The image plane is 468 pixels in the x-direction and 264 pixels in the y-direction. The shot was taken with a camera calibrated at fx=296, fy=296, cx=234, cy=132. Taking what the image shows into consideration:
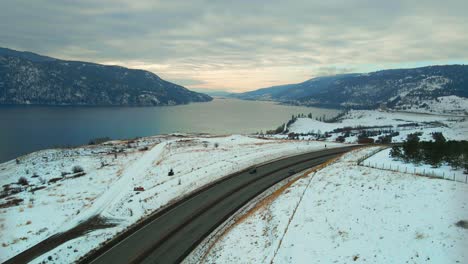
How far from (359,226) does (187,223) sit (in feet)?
44.4

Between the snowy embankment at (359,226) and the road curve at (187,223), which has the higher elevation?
the snowy embankment at (359,226)

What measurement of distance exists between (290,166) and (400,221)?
84.1ft

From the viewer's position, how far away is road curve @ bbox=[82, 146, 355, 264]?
Result: 20.2 metres

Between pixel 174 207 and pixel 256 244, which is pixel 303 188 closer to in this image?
pixel 256 244

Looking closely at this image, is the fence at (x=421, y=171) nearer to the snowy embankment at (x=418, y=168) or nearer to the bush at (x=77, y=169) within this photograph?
the snowy embankment at (x=418, y=168)

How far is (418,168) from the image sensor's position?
101ft

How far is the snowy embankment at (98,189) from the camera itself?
22.7 meters

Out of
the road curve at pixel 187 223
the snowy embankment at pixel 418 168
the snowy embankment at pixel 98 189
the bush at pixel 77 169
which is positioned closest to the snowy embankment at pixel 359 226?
the road curve at pixel 187 223

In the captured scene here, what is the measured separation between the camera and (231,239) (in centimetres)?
2145

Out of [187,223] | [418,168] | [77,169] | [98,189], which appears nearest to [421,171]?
[418,168]

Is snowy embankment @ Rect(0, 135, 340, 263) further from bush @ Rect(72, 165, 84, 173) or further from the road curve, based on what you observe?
the road curve

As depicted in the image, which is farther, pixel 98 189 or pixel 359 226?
pixel 98 189

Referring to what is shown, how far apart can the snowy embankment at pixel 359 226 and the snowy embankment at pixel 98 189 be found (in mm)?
9616

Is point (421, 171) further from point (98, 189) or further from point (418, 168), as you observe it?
point (98, 189)
